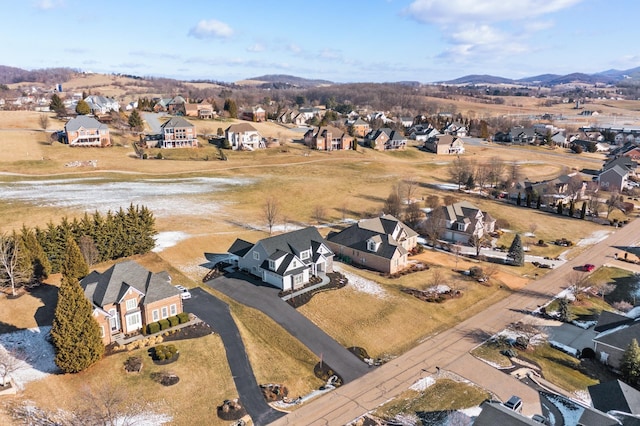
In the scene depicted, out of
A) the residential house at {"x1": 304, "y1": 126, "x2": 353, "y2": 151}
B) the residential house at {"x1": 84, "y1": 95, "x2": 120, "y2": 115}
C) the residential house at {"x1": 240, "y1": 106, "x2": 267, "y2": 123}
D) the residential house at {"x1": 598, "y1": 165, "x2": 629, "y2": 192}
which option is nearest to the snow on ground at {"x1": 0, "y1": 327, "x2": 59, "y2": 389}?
the residential house at {"x1": 304, "y1": 126, "x2": 353, "y2": 151}

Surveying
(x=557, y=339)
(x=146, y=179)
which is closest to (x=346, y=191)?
(x=146, y=179)

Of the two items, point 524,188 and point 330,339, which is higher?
point 524,188

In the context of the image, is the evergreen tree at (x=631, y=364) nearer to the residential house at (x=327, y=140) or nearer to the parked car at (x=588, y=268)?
the parked car at (x=588, y=268)

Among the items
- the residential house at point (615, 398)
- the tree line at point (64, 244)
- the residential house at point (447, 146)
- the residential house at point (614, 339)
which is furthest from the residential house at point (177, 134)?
the residential house at point (615, 398)

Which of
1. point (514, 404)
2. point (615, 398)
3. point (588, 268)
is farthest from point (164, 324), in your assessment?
point (588, 268)

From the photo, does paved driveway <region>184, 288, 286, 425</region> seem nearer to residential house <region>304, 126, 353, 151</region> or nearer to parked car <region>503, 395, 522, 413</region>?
parked car <region>503, 395, 522, 413</region>

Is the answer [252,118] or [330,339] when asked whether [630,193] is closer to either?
[330,339]
